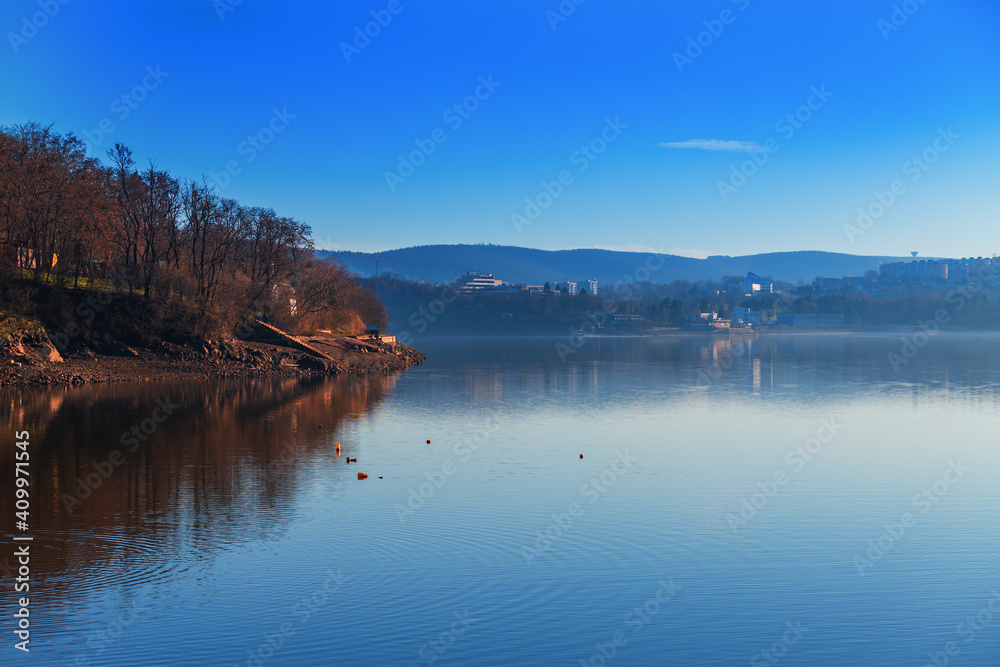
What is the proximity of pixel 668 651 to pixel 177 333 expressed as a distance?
4913cm

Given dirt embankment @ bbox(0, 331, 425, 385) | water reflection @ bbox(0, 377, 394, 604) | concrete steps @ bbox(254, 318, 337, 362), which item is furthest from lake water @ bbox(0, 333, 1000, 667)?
concrete steps @ bbox(254, 318, 337, 362)

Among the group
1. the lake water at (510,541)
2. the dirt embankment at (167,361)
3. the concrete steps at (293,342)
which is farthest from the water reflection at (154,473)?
the concrete steps at (293,342)

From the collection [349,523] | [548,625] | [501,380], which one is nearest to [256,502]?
[349,523]

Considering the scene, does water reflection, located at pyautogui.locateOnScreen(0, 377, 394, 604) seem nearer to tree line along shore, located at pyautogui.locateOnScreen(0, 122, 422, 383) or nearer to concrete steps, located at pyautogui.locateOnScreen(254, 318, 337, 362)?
tree line along shore, located at pyautogui.locateOnScreen(0, 122, 422, 383)

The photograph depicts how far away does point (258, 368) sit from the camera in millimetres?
54938

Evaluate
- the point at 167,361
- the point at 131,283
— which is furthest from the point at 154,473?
the point at 131,283

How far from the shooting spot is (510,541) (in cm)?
1491

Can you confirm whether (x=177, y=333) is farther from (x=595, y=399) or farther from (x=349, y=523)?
(x=349, y=523)

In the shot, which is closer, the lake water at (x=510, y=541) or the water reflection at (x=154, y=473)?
the lake water at (x=510, y=541)

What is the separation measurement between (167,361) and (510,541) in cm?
4192

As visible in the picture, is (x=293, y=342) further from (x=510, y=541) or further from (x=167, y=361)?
(x=510, y=541)

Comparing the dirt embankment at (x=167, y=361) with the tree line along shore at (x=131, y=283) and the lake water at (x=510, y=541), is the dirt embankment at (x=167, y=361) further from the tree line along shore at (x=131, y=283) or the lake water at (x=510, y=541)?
the lake water at (x=510, y=541)

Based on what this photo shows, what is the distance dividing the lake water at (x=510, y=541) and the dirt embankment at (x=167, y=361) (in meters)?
16.2

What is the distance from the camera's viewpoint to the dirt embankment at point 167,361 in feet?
147
